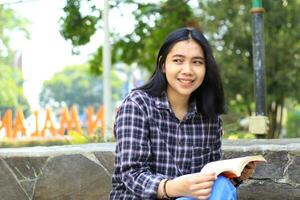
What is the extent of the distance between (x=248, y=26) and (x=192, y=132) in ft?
30.7

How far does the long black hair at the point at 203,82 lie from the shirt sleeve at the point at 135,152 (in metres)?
0.13

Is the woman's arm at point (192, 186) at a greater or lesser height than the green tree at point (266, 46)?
lesser

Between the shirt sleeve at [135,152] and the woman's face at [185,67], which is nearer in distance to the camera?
the shirt sleeve at [135,152]

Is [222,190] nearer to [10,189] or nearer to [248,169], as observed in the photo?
[248,169]

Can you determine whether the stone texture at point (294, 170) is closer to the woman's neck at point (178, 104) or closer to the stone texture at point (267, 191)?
the stone texture at point (267, 191)

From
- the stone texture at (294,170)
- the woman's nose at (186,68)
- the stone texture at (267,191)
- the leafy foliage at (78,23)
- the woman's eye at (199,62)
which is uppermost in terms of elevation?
the leafy foliage at (78,23)

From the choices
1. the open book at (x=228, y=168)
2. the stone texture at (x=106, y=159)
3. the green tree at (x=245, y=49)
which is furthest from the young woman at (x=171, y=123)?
the green tree at (x=245, y=49)

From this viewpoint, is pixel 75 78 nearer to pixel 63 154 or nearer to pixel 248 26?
pixel 248 26

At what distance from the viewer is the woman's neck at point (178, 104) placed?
6.31 feet

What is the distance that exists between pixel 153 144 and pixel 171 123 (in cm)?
11

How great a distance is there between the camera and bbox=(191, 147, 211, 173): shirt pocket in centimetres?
189

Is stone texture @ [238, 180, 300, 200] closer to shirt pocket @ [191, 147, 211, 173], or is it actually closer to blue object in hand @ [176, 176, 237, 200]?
shirt pocket @ [191, 147, 211, 173]

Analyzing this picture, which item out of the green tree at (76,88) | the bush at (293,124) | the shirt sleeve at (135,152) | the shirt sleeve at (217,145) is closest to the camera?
the shirt sleeve at (135,152)

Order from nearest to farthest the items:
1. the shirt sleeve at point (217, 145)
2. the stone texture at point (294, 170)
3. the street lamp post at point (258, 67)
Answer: the shirt sleeve at point (217, 145) < the stone texture at point (294, 170) < the street lamp post at point (258, 67)
